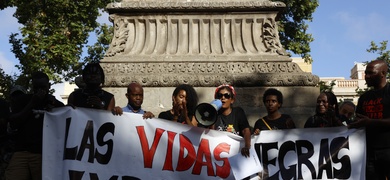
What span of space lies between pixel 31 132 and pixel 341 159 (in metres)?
3.33

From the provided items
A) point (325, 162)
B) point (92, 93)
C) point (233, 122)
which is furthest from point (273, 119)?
point (92, 93)

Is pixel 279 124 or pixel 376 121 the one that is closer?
pixel 376 121

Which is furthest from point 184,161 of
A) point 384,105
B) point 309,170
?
point 384,105

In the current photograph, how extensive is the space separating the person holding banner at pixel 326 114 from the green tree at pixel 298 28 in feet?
68.1

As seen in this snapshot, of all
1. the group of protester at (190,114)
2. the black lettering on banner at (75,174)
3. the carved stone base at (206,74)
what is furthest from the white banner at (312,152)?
the carved stone base at (206,74)

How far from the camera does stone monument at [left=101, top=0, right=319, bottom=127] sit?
8984 millimetres

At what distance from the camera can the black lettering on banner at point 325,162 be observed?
21.5ft

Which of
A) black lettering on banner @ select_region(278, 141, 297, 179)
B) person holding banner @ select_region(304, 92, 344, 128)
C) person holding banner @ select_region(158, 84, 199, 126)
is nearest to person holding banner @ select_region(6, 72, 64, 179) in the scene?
person holding banner @ select_region(158, 84, 199, 126)

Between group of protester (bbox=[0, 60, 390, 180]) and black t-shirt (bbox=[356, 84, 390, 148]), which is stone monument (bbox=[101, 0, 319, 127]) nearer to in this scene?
group of protester (bbox=[0, 60, 390, 180])

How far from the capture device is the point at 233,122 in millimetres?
6738

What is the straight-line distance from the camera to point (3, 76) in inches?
1045

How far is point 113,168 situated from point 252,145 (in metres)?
1.51

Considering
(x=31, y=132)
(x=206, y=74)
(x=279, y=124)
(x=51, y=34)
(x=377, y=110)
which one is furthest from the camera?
(x=51, y=34)

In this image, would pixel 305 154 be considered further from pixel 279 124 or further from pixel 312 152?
pixel 279 124
